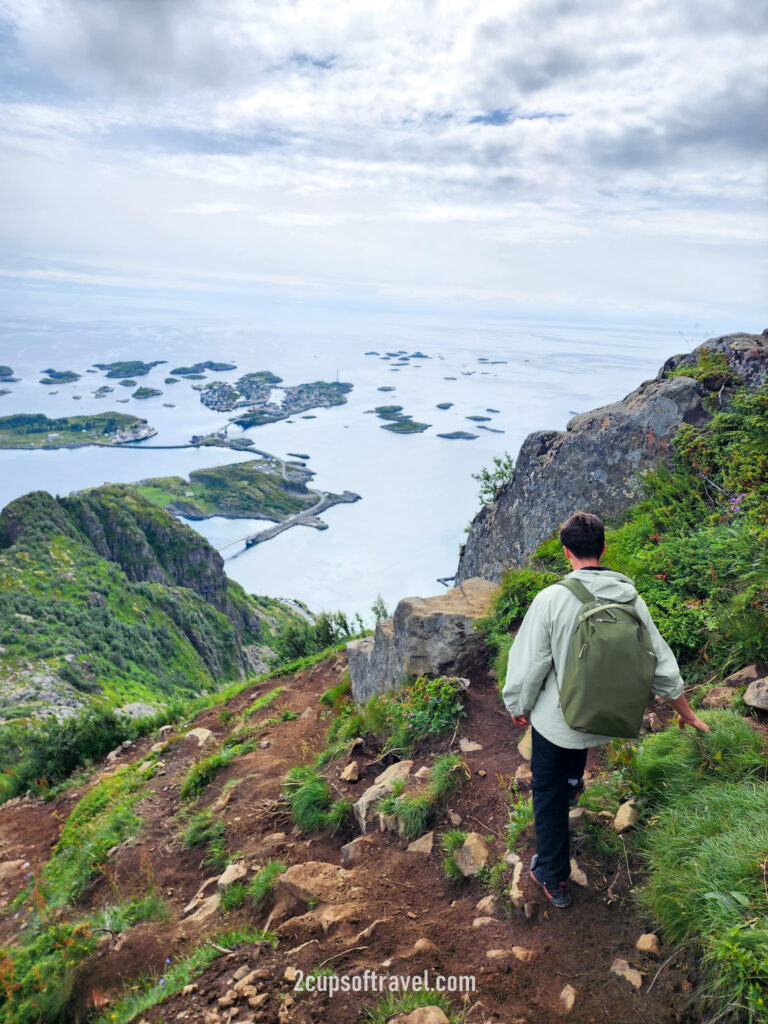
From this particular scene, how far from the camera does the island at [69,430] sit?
120 metres

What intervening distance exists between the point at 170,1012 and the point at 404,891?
169 centimetres

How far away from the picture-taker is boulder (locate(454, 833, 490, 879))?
13.7 feet

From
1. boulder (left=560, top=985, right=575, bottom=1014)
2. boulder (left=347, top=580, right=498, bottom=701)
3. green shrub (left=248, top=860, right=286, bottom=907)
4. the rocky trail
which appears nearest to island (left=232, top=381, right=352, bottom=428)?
boulder (left=347, top=580, right=498, bottom=701)

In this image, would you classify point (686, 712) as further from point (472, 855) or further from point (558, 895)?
point (472, 855)

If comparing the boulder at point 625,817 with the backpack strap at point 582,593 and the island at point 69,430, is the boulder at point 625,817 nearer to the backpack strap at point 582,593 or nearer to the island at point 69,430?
the backpack strap at point 582,593

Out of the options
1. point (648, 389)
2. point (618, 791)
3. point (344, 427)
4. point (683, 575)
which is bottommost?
point (344, 427)

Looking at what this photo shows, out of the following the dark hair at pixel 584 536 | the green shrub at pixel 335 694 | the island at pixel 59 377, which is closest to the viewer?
the dark hair at pixel 584 536

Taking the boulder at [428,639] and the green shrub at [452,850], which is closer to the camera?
the green shrub at [452,850]

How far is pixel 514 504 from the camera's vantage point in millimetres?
11219

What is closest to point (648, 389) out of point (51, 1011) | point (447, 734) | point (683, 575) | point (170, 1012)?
point (683, 575)

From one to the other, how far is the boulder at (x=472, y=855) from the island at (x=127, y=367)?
18643 cm

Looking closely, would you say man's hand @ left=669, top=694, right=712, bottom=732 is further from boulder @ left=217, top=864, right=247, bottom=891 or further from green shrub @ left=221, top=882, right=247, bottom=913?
boulder @ left=217, top=864, right=247, bottom=891

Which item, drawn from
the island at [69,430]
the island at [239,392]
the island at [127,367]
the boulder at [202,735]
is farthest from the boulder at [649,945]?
the island at [127,367]

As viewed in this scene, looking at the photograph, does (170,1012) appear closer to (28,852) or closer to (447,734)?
(447,734)
